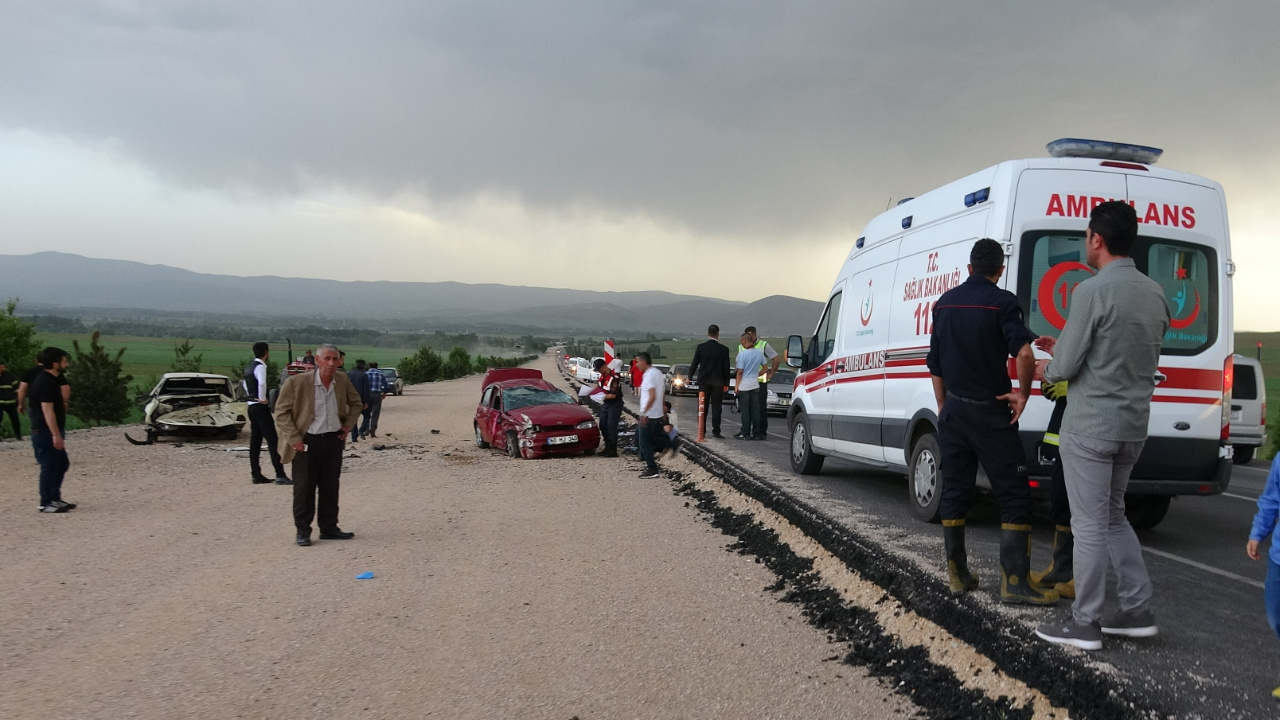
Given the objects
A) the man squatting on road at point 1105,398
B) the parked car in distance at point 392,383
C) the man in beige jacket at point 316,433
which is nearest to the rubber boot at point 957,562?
the man squatting on road at point 1105,398

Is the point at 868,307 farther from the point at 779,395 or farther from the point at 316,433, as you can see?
the point at 779,395

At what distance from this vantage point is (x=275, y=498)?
12.5 meters

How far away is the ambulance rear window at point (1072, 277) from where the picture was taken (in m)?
6.96

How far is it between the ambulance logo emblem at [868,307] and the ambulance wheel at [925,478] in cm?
176

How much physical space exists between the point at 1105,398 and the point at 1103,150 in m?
3.95

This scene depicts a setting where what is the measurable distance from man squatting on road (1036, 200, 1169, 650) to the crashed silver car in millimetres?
20664

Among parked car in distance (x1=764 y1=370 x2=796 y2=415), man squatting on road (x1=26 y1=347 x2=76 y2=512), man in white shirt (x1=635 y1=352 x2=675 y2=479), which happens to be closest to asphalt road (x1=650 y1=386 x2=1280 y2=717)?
man in white shirt (x1=635 y1=352 x2=675 y2=479)

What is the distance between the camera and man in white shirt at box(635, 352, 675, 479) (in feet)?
47.2

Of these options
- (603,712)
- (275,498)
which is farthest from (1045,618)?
(275,498)

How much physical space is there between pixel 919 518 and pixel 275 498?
8.86m

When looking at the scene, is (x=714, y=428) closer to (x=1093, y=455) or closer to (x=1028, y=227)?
(x=1028, y=227)

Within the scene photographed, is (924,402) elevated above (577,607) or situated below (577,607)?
above

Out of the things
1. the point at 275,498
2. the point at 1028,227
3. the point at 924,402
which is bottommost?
the point at 275,498

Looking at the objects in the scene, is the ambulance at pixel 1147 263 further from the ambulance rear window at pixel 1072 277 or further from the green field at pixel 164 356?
the green field at pixel 164 356
